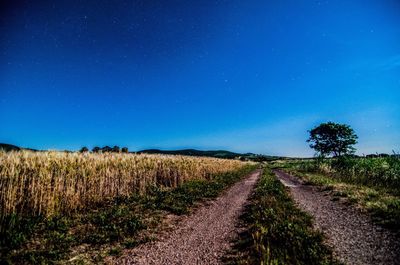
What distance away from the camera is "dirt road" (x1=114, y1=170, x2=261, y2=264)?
543 centimetres

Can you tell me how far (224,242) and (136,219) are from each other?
3.60 metres

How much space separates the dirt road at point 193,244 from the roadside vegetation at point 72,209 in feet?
1.99

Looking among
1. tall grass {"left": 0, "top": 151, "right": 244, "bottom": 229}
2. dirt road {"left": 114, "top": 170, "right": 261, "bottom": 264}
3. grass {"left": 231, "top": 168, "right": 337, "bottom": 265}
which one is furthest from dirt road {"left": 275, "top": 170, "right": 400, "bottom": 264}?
tall grass {"left": 0, "top": 151, "right": 244, "bottom": 229}

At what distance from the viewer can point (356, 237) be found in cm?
607

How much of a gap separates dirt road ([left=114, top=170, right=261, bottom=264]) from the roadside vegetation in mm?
608

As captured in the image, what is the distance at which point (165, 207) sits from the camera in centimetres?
1051

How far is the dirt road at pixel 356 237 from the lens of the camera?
16.1 ft

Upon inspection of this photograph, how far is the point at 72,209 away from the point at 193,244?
6.15 metres

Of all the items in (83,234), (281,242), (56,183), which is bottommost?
(83,234)

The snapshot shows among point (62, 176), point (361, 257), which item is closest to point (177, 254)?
point (361, 257)

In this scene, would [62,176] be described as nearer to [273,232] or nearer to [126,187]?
[126,187]

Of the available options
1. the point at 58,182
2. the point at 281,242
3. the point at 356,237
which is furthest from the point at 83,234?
the point at 356,237

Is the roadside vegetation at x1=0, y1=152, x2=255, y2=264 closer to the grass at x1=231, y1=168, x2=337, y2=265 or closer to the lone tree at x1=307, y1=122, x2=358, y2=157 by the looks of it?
the grass at x1=231, y1=168, x2=337, y2=265

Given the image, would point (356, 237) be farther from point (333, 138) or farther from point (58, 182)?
point (333, 138)
